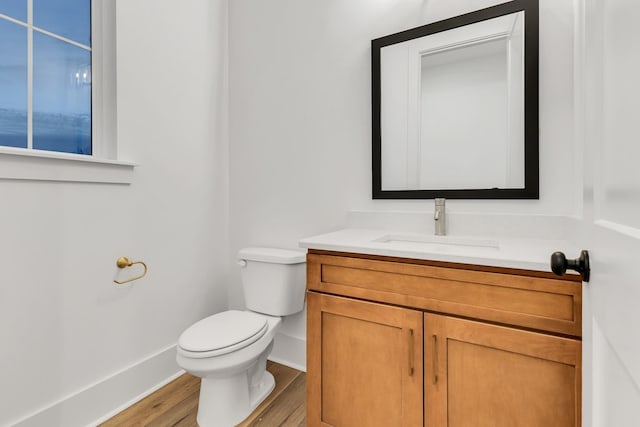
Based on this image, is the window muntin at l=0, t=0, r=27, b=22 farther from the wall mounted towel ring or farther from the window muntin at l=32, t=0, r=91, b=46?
the wall mounted towel ring

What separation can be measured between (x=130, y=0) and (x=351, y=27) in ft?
3.77

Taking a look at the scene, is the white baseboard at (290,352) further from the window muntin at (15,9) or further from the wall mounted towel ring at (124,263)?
→ the window muntin at (15,9)

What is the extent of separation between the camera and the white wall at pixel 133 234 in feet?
4.31

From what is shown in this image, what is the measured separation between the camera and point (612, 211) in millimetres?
469

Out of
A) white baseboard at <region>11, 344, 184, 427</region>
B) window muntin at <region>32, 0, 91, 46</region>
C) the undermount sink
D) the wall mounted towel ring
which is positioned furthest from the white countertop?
window muntin at <region>32, 0, 91, 46</region>

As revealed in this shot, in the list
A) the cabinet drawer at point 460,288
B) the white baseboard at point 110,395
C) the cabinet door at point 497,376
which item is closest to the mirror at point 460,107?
the cabinet drawer at point 460,288

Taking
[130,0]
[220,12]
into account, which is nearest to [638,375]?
[130,0]

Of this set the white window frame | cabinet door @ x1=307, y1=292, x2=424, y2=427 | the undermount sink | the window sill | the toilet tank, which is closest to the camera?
cabinet door @ x1=307, y1=292, x2=424, y2=427

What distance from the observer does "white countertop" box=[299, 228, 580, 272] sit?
98cm

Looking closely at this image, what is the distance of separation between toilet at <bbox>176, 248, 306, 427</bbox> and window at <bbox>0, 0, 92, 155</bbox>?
3.41 feet

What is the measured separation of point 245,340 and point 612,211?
4.49 feet

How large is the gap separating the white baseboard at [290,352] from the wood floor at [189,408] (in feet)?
0.36

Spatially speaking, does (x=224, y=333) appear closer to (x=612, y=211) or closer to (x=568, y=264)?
(x=568, y=264)

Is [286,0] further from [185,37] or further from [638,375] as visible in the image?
[638,375]
